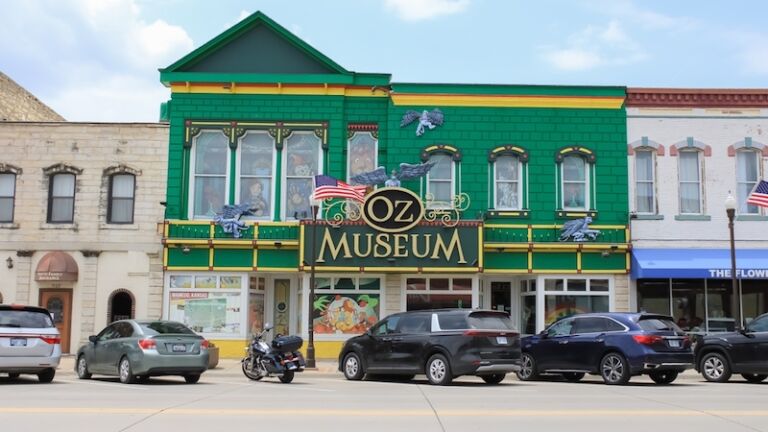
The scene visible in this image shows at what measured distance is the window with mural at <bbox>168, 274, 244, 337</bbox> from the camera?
2752 cm

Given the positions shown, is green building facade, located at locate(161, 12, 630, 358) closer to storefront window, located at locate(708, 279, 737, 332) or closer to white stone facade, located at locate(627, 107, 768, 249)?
white stone facade, located at locate(627, 107, 768, 249)

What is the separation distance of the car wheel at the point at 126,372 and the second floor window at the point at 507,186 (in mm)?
13492

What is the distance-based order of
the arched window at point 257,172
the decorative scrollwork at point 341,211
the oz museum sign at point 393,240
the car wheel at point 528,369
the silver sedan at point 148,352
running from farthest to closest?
the arched window at point 257,172 < the decorative scrollwork at point 341,211 < the oz museum sign at point 393,240 < the car wheel at point 528,369 < the silver sedan at point 148,352

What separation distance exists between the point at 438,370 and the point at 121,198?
1404 centimetres

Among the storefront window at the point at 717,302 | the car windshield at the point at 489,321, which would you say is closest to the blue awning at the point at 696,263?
the storefront window at the point at 717,302

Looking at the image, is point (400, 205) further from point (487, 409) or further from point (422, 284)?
point (487, 409)

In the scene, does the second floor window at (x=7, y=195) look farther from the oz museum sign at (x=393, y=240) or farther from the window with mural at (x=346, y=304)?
the window with mural at (x=346, y=304)

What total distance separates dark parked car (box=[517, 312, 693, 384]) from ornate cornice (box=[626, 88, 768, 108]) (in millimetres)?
10586

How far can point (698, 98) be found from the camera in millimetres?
28500

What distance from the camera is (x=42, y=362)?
18.4 metres

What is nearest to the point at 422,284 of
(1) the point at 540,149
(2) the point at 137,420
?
(1) the point at 540,149

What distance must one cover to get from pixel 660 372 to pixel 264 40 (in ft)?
54.1

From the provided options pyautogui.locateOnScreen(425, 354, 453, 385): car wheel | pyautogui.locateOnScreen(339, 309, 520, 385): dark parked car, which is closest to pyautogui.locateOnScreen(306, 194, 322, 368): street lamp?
pyautogui.locateOnScreen(339, 309, 520, 385): dark parked car

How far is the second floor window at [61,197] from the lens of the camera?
92.8ft
